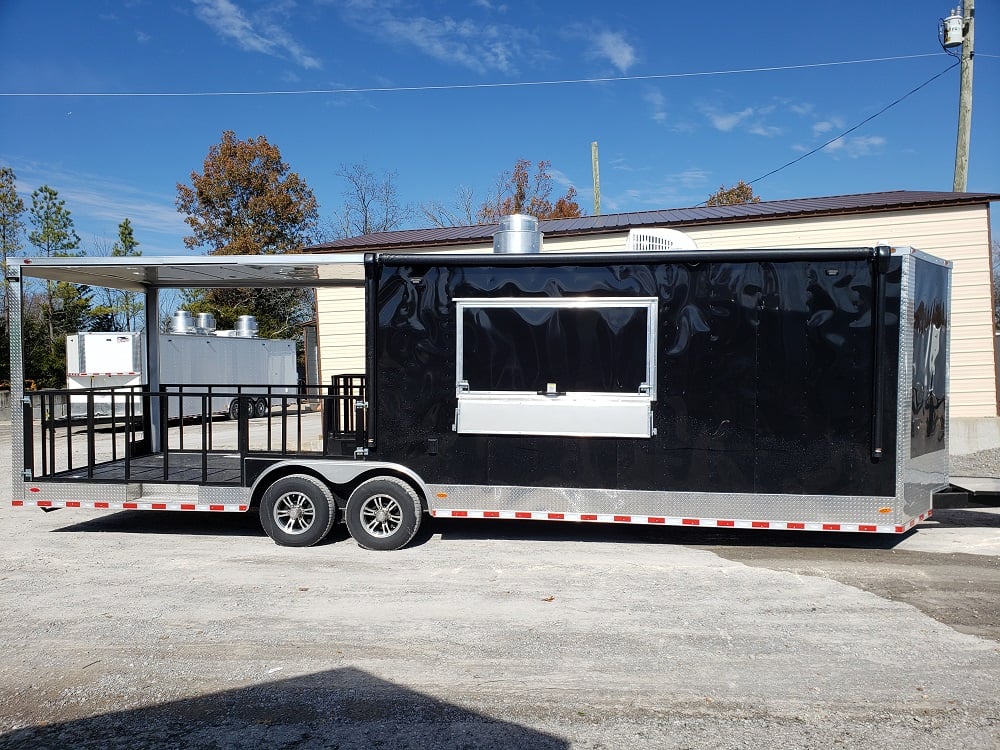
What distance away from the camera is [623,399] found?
6.51 metres

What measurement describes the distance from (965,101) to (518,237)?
451 inches

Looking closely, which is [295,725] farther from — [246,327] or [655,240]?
[246,327]

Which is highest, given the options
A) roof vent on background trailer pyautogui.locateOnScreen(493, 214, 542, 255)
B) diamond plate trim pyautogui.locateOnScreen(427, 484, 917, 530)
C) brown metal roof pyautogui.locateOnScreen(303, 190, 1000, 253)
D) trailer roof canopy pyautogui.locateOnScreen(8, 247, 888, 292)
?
brown metal roof pyautogui.locateOnScreen(303, 190, 1000, 253)

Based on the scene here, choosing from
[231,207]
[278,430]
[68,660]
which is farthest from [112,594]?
[231,207]

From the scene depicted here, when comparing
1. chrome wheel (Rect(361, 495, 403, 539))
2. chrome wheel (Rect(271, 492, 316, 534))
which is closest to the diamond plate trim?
chrome wheel (Rect(361, 495, 403, 539))

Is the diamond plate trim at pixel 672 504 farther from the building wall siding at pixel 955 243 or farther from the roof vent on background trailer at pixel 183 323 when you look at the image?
the roof vent on background trailer at pixel 183 323

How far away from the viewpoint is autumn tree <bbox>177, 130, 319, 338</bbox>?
31938 millimetres

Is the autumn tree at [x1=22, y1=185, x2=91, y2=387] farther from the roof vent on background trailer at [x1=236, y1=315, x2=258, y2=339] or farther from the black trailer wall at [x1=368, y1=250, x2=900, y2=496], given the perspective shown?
the black trailer wall at [x1=368, y1=250, x2=900, y2=496]

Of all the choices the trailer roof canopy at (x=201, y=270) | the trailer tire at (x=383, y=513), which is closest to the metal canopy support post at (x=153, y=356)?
the trailer roof canopy at (x=201, y=270)

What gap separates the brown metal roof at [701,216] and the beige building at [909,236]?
0.02 metres

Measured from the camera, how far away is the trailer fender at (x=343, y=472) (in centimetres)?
678

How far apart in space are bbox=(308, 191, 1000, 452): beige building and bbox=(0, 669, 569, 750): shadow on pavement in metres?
9.93

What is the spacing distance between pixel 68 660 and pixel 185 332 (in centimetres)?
1593

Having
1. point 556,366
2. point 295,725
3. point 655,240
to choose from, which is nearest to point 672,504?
point 556,366
